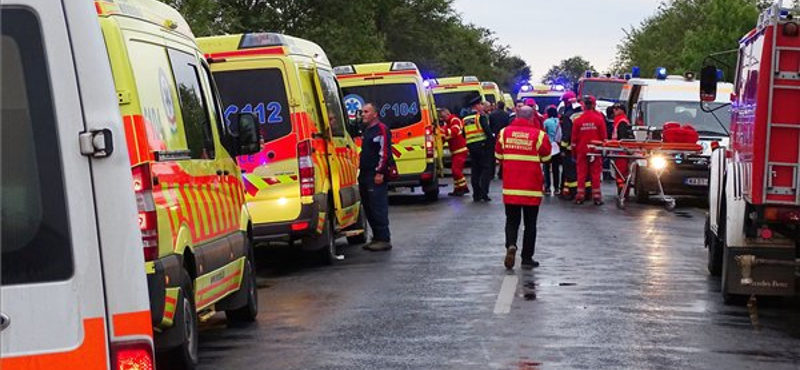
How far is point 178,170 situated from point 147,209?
0.98m

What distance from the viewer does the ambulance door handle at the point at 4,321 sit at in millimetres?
4266

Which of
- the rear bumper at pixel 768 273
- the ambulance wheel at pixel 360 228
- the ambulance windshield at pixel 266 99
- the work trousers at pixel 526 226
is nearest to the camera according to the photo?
the rear bumper at pixel 768 273

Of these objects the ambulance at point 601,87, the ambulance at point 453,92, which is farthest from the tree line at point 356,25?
the ambulance at point 601,87

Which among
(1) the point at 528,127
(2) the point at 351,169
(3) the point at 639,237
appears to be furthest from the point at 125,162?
(3) the point at 639,237

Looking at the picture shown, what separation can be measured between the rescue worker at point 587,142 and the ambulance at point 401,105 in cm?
259

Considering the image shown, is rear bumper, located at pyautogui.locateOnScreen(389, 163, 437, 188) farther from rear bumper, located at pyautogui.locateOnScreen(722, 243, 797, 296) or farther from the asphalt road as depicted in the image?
rear bumper, located at pyautogui.locateOnScreen(722, 243, 797, 296)

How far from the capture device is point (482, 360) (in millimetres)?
8977

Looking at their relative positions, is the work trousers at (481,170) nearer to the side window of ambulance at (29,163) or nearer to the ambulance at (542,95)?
the side window of ambulance at (29,163)

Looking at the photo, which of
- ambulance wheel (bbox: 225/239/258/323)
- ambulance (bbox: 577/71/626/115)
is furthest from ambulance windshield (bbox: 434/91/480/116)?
ambulance wheel (bbox: 225/239/258/323)

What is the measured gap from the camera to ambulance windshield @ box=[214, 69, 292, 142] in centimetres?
1395

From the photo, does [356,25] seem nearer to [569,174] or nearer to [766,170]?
[569,174]

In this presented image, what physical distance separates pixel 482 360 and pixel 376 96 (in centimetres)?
1602

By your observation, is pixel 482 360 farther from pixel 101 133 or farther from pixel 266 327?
pixel 101 133

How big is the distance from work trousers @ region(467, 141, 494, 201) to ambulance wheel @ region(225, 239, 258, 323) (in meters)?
14.8
